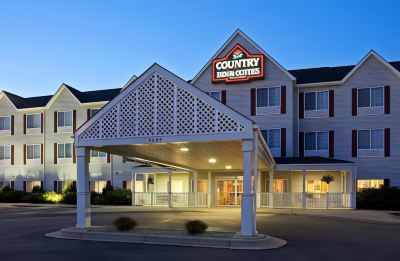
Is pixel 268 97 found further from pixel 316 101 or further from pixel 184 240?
pixel 184 240

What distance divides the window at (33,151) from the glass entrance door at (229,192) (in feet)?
64.5

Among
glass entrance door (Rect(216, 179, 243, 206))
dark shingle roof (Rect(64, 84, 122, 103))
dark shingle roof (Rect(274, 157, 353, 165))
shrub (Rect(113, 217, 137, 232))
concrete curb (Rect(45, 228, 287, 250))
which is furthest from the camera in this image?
dark shingle roof (Rect(64, 84, 122, 103))

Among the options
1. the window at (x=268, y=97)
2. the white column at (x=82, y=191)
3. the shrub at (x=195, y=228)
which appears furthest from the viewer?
the window at (x=268, y=97)

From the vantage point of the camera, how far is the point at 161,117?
14320mm

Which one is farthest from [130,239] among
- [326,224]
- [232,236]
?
[326,224]

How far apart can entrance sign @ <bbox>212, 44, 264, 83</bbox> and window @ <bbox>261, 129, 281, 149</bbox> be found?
4.20m

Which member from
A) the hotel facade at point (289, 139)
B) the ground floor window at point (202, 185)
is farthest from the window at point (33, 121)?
the ground floor window at point (202, 185)

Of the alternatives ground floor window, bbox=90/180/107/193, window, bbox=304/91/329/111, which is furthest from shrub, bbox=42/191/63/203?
window, bbox=304/91/329/111

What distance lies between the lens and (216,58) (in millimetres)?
33625

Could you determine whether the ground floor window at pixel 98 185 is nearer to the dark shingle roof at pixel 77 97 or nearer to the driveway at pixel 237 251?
the dark shingle roof at pixel 77 97

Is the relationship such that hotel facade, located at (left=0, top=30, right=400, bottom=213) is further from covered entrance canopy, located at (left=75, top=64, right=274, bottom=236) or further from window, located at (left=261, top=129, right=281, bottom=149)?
covered entrance canopy, located at (left=75, top=64, right=274, bottom=236)

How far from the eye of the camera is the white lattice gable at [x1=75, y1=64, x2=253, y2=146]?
44.7 feet

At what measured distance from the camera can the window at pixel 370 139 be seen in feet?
101

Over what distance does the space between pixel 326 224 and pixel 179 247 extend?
9177mm
